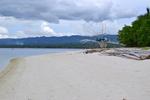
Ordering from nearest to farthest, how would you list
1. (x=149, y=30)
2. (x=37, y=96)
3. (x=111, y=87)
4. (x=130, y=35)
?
(x=37, y=96)
(x=111, y=87)
(x=149, y=30)
(x=130, y=35)

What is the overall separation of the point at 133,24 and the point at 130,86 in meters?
93.6

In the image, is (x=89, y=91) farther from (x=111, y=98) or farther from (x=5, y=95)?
(x=5, y=95)

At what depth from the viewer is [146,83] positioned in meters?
15.8

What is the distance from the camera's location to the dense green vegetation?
89250mm

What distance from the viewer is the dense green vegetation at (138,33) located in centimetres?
8925

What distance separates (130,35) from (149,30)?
14.6 m

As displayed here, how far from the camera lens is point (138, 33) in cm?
9294

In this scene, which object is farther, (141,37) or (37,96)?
(141,37)

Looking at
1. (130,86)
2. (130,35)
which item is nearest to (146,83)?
(130,86)

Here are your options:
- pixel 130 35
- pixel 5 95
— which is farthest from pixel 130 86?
pixel 130 35

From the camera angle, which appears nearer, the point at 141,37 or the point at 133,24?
the point at 141,37

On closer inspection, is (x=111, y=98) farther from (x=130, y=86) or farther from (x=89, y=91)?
(x=130, y=86)

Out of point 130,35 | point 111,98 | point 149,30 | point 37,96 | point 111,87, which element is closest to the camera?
point 111,98

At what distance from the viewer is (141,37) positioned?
90.8 m
